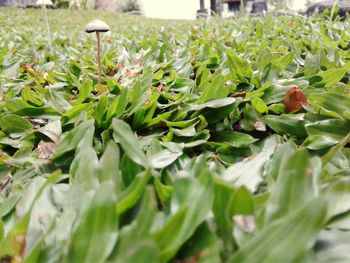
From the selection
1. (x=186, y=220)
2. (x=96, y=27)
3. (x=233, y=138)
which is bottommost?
(x=233, y=138)

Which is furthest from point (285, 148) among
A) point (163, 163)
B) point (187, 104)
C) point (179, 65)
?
point (179, 65)

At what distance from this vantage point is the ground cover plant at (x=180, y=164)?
682 millimetres

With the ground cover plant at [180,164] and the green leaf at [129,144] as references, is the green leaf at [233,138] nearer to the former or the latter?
the ground cover plant at [180,164]

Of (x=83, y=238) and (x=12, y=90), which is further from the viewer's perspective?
(x=12, y=90)

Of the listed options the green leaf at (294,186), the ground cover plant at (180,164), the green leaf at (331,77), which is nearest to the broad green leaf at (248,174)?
the ground cover plant at (180,164)

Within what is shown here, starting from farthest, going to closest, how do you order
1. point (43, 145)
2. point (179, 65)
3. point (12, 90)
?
point (179, 65) → point (12, 90) → point (43, 145)

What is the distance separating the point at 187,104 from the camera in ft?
4.96

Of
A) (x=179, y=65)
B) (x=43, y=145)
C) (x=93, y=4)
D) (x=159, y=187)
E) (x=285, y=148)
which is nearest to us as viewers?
(x=159, y=187)

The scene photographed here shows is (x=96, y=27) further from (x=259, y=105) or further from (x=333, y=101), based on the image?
(x=333, y=101)

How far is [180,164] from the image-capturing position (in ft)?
3.84

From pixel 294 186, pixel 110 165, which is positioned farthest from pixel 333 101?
pixel 110 165

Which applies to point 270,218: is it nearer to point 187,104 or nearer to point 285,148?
point 285,148

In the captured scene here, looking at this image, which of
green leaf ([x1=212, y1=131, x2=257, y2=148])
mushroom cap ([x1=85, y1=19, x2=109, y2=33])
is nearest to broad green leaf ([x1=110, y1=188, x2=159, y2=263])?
green leaf ([x1=212, y1=131, x2=257, y2=148])

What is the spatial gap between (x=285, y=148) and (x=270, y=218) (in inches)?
15.4
